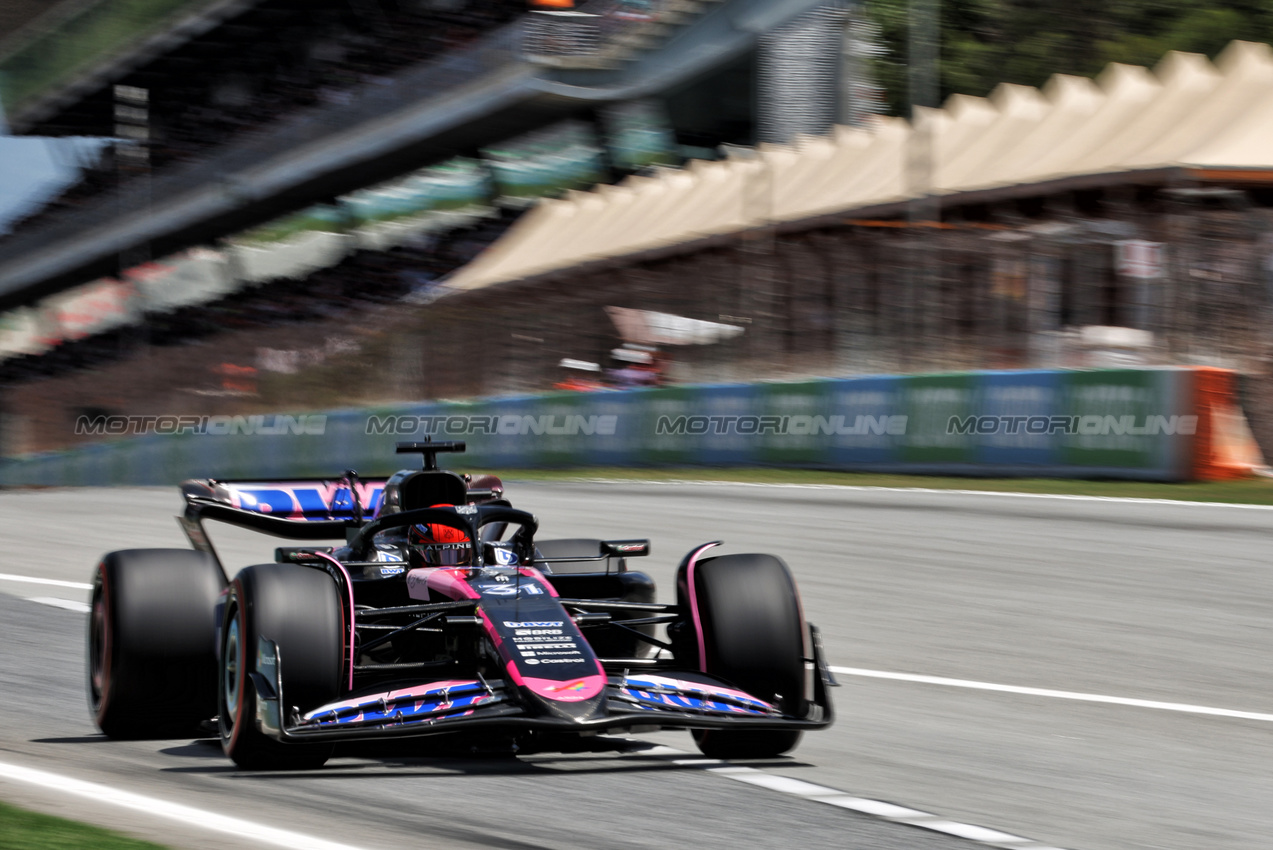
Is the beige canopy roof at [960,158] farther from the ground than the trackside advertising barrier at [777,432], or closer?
farther from the ground

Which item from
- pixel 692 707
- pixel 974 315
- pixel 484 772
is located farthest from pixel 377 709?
pixel 974 315

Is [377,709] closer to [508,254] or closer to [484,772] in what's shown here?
[484,772]

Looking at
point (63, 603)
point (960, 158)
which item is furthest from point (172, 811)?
point (960, 158)

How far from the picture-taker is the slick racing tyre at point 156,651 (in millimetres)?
5977

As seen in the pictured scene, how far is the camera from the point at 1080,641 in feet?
27.9

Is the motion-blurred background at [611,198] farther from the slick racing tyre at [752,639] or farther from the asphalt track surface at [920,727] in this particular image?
the slick racing tyre at [752,639]

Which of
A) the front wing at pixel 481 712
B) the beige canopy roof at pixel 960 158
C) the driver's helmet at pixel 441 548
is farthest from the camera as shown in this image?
the beige canopy roof at pixel 960 158

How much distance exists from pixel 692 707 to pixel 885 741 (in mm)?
1223

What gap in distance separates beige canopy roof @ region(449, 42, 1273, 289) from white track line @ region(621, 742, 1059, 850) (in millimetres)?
15404

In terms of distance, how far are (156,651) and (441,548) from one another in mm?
1050

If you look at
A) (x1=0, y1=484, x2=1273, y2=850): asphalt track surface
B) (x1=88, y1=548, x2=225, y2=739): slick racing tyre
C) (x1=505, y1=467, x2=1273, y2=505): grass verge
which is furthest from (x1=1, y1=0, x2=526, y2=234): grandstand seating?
(x1=88, y1=548, x2=225, y2=739): slick racing tyre

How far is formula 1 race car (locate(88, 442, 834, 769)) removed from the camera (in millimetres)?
5125

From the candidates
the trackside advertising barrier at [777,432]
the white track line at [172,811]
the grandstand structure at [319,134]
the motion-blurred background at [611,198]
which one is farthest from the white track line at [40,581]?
the grandstand structure at [319,134]

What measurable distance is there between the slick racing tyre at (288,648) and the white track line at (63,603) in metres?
4.56
